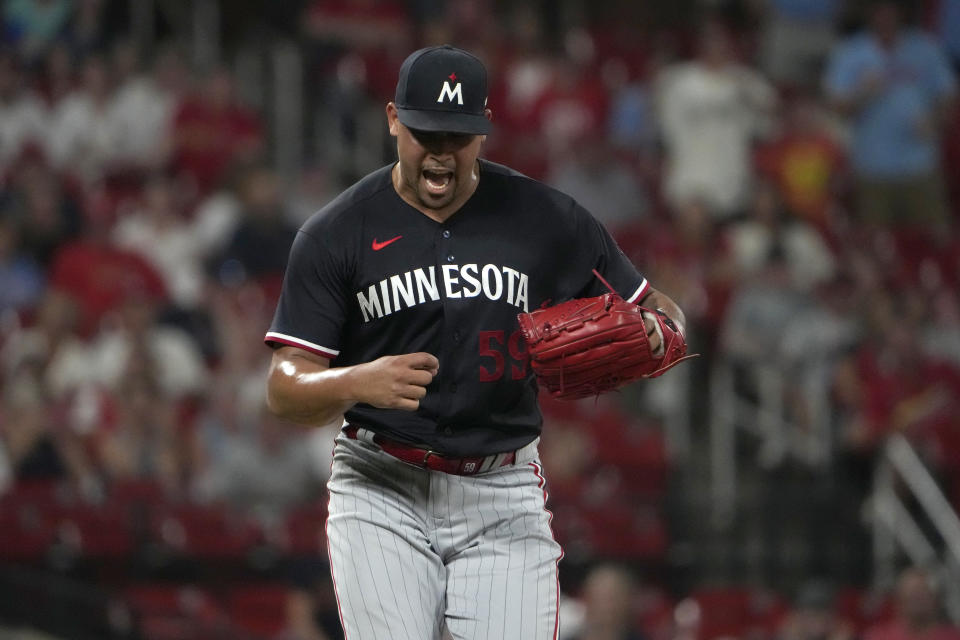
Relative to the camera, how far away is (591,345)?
3420 mm

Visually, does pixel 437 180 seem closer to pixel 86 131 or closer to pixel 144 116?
pixel 144 116

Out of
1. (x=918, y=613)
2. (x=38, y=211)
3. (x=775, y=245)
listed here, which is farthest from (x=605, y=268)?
(x=38, y=211)

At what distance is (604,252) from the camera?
3754 mm

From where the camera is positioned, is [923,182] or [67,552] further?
[923,182]

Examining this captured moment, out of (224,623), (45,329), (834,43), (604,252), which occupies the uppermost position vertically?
(834,43)

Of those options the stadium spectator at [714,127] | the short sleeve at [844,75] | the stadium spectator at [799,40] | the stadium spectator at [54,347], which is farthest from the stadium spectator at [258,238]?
the stadium spectator at [799,40]

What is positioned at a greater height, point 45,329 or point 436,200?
point 436,200

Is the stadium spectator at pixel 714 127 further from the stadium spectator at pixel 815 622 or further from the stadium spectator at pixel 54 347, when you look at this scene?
the stadium spectator at pixel 54 347

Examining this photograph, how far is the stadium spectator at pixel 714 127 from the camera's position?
1034 cm

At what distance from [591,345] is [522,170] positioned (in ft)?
24.3

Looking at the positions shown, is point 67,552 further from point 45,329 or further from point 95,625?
point 45,329

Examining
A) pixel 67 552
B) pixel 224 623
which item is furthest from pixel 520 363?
pixel 67 552

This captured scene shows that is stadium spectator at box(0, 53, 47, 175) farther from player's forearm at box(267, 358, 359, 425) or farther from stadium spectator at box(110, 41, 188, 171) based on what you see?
player's forearm at box(267, 358, 359, 425)

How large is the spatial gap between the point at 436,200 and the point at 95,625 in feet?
11.9
